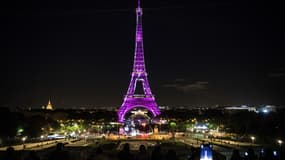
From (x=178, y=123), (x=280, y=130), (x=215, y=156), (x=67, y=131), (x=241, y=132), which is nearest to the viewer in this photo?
(x=215, y=156)

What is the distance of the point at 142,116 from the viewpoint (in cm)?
9400

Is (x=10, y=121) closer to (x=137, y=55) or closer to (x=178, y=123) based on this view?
(x=137, y=55)

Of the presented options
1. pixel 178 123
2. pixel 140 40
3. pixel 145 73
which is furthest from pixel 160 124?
pixel 140 40

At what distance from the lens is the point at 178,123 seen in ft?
241

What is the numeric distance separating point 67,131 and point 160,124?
54.4ft

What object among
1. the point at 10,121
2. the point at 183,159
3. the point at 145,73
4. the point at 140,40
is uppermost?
the point at 140,40

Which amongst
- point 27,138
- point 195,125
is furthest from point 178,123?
point 27,138

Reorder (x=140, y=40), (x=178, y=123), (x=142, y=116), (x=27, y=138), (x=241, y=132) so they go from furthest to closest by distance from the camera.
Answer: (x=142, y=116) → (x=178, y=123) → (x=140, y=40) → (x=241, y=132) → (x=27, y=138)

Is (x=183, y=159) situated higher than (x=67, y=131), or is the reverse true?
(x=67, y=131)

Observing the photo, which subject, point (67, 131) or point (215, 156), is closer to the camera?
point (215, 156)

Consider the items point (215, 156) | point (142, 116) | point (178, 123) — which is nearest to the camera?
point (215, 156)

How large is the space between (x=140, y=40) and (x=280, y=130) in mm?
35199

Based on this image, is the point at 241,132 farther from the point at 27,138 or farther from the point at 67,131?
the point at 67,131

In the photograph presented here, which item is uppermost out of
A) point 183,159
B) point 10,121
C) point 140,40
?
point 140,40
